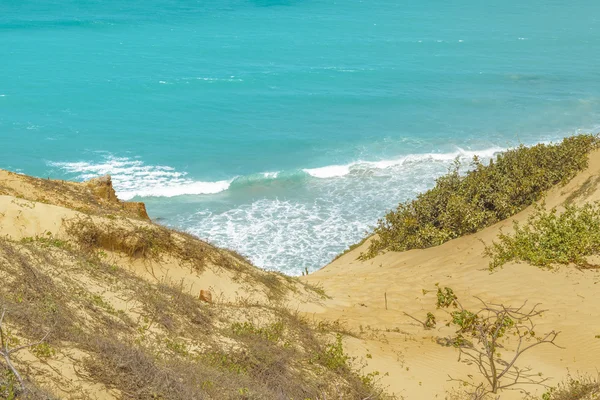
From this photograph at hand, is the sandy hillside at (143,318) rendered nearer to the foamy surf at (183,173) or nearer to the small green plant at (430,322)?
the small green plant at (430,322)

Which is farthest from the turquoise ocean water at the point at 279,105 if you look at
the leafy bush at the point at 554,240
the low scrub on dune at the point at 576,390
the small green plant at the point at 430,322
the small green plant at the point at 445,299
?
the low scrub on dune at the point at 576,390

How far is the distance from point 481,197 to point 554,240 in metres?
3.45

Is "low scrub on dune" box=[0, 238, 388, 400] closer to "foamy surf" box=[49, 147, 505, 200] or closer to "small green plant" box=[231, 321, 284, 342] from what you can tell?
"small green plant" box=[231, 321, 284, 342]

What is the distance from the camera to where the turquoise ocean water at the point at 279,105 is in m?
29.2

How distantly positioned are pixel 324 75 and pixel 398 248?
32494 millimetres

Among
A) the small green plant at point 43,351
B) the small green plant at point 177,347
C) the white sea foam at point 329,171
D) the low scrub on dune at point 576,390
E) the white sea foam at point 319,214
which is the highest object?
the small green plant at point 43,351

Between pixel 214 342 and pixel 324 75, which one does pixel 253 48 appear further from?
pixel 214 342

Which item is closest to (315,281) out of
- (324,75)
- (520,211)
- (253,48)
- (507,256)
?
(507,256)

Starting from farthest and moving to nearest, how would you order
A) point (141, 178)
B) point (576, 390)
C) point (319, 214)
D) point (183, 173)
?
1. point (183, 173)
2. point (141, 178)
3. point (319, 214)
4. point (576, 390)

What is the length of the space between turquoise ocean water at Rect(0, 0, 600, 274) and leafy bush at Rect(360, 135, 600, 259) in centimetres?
476

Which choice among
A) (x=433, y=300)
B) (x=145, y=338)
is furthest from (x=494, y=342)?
(x=145, y=338)

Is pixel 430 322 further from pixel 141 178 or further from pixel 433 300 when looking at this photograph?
pixel 141 178

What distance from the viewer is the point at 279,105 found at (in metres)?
42.8

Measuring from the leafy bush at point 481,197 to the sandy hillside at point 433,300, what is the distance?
14.6 inches
